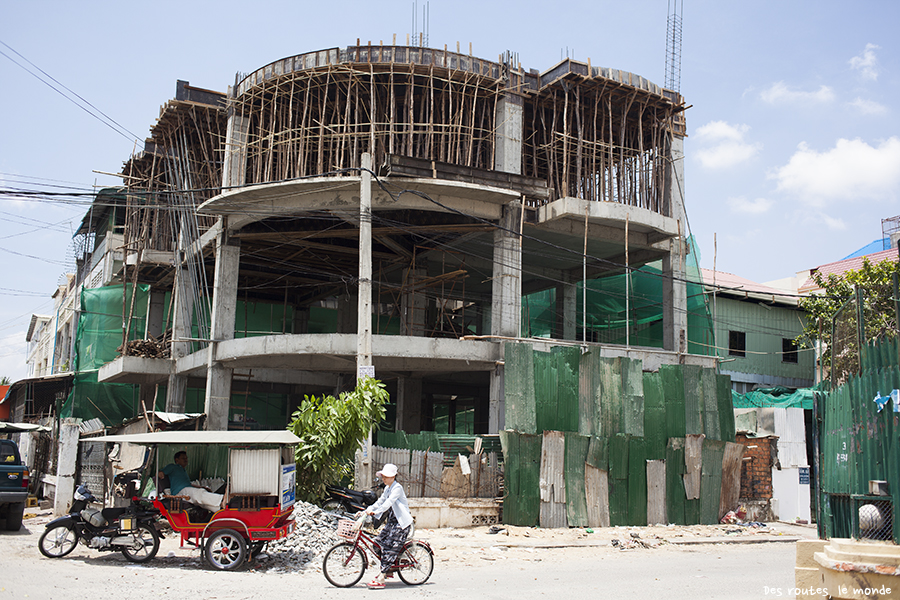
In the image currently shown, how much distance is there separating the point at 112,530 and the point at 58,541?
3.20 ft

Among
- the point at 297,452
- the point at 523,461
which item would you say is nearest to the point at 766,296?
the point at 523,461

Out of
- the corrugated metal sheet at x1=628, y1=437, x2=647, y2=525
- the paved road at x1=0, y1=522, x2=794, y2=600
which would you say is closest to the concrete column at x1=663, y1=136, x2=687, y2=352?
the corrugated metal sheet at x1=628, y1=437, x2=647, y2=525

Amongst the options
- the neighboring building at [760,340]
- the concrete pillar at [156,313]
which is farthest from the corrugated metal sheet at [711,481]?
the concrete pillar at [156,313]

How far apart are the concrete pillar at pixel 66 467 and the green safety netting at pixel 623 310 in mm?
19068

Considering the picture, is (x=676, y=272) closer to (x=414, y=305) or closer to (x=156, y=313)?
(x=414, y=305)

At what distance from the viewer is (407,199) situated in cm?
2378

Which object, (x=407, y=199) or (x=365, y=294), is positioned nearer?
(x=365, y=294)

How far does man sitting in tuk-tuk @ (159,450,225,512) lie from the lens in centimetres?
1195

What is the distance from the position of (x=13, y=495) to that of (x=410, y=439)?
8008 mm

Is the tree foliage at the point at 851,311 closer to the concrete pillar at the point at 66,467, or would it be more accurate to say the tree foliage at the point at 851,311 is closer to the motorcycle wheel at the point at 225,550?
the motorcycle wheel at the point at 225,550

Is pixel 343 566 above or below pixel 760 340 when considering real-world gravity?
Answer: below

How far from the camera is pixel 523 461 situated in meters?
17.9

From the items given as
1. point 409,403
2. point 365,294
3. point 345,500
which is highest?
point 365,294

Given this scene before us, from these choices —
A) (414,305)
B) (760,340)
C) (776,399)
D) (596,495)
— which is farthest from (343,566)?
(760,340)
